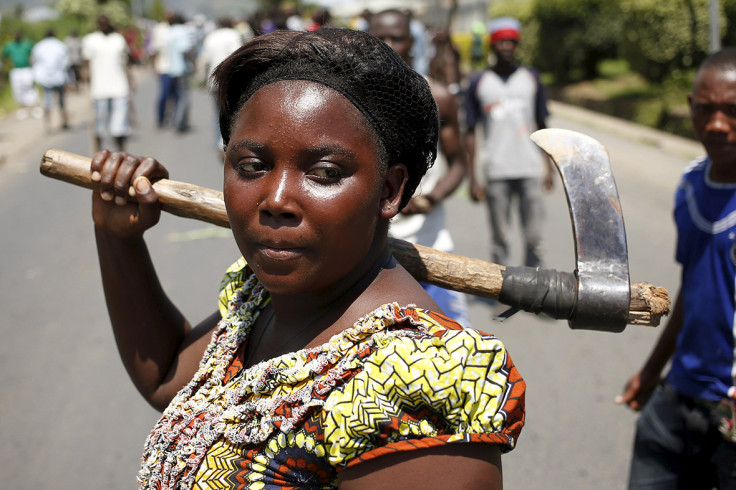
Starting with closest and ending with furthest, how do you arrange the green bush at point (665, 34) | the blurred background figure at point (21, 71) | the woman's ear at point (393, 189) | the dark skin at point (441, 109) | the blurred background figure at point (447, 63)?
the woman's ear at point (393, 189), the dark skin at point (441, 109), the green bush at point (665, 34), the blurred background figure at point (447, 63), the blurred background figure at point (21, 71)

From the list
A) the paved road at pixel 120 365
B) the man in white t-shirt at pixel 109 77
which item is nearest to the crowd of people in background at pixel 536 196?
the paved road at pixel 120 365

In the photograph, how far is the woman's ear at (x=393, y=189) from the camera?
4.49 feet

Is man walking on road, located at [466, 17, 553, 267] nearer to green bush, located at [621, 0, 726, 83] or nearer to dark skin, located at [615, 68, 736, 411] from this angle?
dark skin, located at [615, 68, 736, 411]

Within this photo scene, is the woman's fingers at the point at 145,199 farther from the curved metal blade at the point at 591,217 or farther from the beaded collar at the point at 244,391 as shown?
the curved metal blade at the point at 591,217

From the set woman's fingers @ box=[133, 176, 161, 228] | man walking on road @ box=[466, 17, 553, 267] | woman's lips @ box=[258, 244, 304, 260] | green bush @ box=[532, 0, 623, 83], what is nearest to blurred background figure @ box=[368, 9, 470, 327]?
man walking on road @ box=[466, 17, 553, 267]

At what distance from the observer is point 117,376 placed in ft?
15.3

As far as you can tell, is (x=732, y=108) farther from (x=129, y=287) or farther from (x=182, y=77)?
(x=182, y=77)

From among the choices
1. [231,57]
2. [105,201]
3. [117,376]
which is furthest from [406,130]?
[117,376]

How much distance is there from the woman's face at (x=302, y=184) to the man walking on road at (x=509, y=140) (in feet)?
14.6

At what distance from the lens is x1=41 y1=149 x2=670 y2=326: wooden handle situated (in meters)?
1.71

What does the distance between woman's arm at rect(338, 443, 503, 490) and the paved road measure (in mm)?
2517

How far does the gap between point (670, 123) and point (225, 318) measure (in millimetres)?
11595

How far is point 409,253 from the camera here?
180 centimetres

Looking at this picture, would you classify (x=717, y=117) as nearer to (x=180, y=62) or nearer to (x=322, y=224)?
(x=322, y=224)
